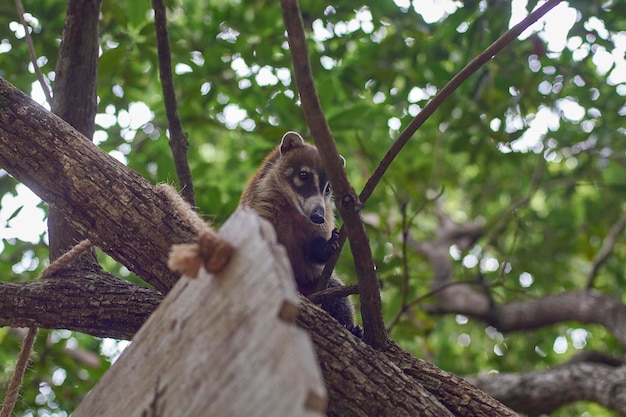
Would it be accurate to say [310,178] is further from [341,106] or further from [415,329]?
[415,329]

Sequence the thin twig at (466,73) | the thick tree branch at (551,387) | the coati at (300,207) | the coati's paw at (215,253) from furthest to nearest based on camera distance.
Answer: the thick tree branch at (551,387) < the coati at (300,207) < the thin twig at (466,73) < the coati's paw at (215,253)

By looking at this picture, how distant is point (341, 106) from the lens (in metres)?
5.23

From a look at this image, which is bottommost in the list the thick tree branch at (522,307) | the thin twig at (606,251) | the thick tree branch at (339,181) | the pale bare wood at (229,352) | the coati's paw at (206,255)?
the pale bare wood at (229,352)

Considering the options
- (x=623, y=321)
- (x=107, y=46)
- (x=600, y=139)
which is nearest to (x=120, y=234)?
(x=107, y=46)

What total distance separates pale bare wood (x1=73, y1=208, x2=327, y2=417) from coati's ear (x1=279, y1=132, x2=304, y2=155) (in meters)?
3.18

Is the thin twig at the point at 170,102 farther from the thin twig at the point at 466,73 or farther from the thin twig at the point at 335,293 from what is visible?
the thin twig at the point at 466,73

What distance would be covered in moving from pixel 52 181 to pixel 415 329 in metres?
3.73

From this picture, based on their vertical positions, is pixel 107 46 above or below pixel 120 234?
above

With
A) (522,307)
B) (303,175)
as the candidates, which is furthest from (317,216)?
(522,307)

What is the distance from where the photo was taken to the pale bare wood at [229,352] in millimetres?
1314

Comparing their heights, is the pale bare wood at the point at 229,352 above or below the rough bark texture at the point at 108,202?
below

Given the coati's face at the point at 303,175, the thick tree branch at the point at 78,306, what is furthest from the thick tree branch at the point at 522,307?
the thick tree branch at the point at 78,306

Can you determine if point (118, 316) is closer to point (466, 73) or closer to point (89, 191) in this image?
point (89, 191)

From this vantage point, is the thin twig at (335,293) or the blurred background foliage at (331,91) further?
the blurred background foliage at (331,91)
